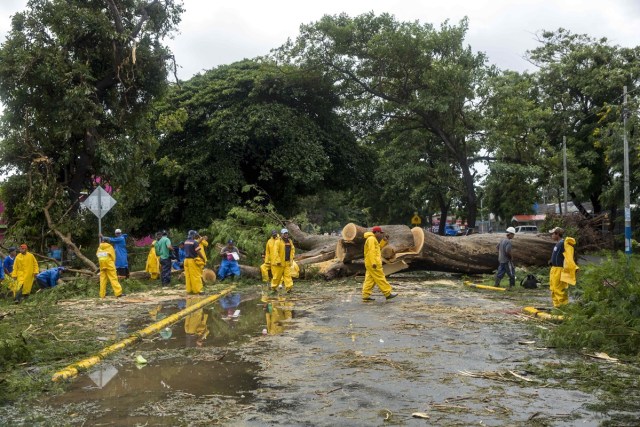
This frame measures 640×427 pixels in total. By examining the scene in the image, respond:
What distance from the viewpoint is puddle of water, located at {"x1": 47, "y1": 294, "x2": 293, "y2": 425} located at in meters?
5.73

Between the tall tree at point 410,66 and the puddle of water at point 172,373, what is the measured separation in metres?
18.7

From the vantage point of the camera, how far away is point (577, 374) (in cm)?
657

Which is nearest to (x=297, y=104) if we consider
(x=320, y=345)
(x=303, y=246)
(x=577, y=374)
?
(x=303, y=246)

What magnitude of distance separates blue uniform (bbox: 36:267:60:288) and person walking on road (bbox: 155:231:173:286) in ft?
9.66

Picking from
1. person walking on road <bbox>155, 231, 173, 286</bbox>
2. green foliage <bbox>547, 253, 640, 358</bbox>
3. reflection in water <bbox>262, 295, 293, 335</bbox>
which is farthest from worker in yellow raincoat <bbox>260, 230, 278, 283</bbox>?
green foliage <bbox>547, 253, 640, 358</bbox>

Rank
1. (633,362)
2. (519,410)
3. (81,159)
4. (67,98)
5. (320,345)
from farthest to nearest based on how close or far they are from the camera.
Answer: (81,159)
(67,98)
(320,345)
(633,362)
(519,410)

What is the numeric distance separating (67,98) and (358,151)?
15.5 meters

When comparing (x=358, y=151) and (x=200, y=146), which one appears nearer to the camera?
(x=200, y=146)

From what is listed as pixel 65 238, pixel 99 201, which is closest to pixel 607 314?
pixel 99 201

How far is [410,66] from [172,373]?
23531mm

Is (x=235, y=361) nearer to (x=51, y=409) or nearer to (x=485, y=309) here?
(x=51, y=409)

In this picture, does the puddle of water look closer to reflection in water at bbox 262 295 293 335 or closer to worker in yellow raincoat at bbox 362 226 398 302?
reflection in water at bbox 262 295 293 335

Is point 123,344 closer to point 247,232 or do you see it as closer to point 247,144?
point 247,232

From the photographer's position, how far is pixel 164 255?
18797 mm
